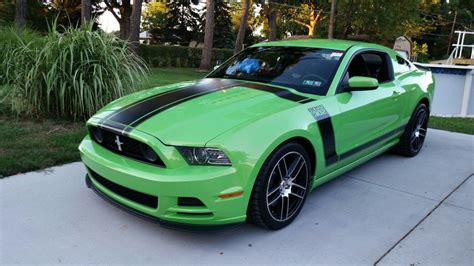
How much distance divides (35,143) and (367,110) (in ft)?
12.6

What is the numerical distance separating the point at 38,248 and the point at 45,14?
27066mm

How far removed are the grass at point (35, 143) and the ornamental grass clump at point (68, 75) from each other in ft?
0.84

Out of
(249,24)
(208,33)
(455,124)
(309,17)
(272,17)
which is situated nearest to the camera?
(455,124)

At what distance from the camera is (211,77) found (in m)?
4.52

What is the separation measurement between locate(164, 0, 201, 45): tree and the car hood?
35.4 metres

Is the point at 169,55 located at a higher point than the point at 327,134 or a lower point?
higher

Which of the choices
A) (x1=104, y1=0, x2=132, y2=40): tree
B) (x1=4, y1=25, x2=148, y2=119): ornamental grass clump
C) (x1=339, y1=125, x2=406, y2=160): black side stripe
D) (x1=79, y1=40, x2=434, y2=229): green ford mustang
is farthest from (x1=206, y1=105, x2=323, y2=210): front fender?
(x1=104, y1=0, x2=132, y2=40): tree

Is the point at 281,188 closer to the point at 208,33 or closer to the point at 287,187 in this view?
the point at 287,187

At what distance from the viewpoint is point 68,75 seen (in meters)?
5.70

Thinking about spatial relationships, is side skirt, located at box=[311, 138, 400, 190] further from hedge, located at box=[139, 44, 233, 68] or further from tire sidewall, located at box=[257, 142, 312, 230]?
hedge, located at box=[139, 44, 233, 68]

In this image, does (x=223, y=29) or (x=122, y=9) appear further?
(x=223, y=29)

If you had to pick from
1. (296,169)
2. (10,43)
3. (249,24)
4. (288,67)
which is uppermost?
(249,24)

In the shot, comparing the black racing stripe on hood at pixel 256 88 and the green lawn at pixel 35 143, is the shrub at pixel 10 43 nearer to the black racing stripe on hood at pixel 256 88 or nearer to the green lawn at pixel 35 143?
the green lawn at pixel 35 143

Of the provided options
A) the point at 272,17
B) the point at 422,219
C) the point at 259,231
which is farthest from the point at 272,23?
the point at 259,231
